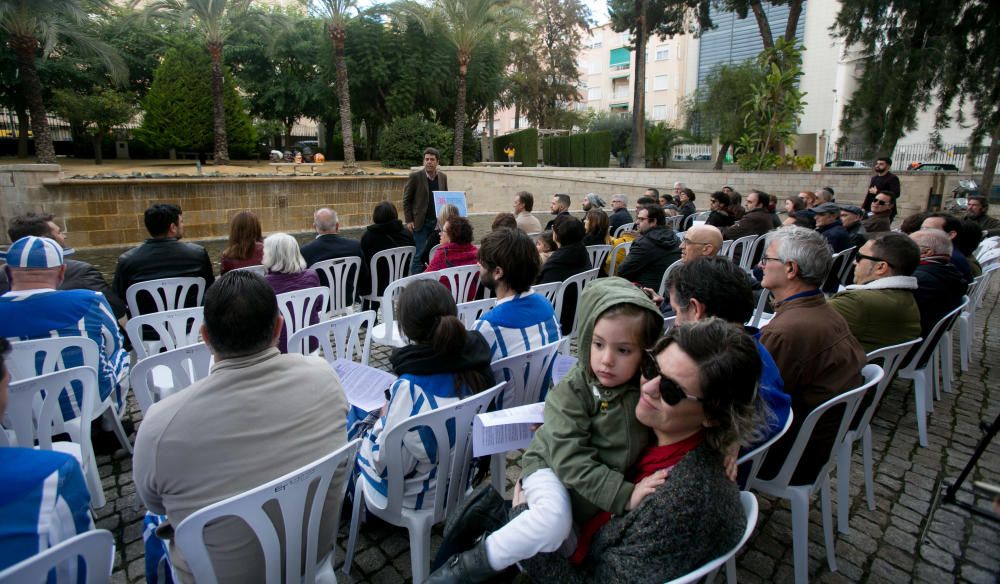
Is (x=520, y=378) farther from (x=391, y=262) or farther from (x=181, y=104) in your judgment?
(x=181, y=104)

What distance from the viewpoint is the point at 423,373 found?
1879mm

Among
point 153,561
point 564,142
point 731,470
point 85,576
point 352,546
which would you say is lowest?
point 352,546

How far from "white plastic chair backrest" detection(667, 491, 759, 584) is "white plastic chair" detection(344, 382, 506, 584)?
0.82 metres

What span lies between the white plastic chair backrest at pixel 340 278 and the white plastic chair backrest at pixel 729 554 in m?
3.78

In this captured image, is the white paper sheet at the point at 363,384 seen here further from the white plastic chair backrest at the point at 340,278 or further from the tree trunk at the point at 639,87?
the tree trunk at the point at 639,87

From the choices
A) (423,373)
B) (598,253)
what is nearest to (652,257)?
(598,253)

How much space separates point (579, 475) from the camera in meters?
1.33

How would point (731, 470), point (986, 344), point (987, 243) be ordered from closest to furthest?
point (731, 470)
point (986, 344)
point (987, 243)

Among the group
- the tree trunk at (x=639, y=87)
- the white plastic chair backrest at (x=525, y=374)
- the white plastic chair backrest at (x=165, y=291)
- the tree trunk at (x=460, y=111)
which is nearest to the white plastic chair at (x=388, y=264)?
the white plastic chair backrest at (x=165, y=291)

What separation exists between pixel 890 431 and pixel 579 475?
3.12 m

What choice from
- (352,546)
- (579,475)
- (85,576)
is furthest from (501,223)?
(85,576)

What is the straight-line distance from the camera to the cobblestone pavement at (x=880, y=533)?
2160mm

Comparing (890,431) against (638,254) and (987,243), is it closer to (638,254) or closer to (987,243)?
(638,254)

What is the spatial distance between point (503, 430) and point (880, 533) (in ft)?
6.70
